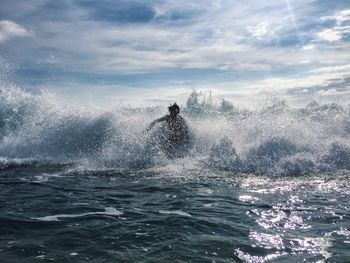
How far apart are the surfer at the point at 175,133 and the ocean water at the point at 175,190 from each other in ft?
1.74

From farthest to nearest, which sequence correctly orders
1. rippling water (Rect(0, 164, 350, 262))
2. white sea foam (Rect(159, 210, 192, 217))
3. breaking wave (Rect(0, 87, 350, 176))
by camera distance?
breaking wave (Rect(0, 87, 350, 176)), white sea foam (Rect(159, 210, 192, 217)), rippling water (Rect(0, 164, 350, 262))

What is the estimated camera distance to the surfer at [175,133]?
16.8 metres

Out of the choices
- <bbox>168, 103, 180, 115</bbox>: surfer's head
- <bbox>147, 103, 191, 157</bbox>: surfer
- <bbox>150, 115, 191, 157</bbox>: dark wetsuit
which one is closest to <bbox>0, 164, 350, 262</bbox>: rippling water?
<bbox>150, 115, 191, 157</bbox>: dark wetsuit

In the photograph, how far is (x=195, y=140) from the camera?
61.5ft

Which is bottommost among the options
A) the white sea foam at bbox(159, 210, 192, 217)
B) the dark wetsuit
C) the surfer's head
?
the white sea foam at bbox(159, 210, 192, 217)

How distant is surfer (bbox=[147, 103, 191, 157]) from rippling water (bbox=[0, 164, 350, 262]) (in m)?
4.46

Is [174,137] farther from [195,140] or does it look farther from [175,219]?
[175,219]

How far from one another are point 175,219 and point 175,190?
8.97ft

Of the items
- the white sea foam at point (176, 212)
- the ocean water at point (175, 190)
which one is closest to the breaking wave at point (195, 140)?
the ocean water at point (175, 190)

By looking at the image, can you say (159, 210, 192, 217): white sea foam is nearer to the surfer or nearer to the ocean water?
the ocean water

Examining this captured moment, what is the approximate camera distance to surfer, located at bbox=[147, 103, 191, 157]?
16797 mm

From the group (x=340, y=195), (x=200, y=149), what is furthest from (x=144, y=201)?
(x=200, y=149)

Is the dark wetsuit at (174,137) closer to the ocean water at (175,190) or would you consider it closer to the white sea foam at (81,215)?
the ocean water at (175,190)

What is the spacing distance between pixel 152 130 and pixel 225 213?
10.2 m
